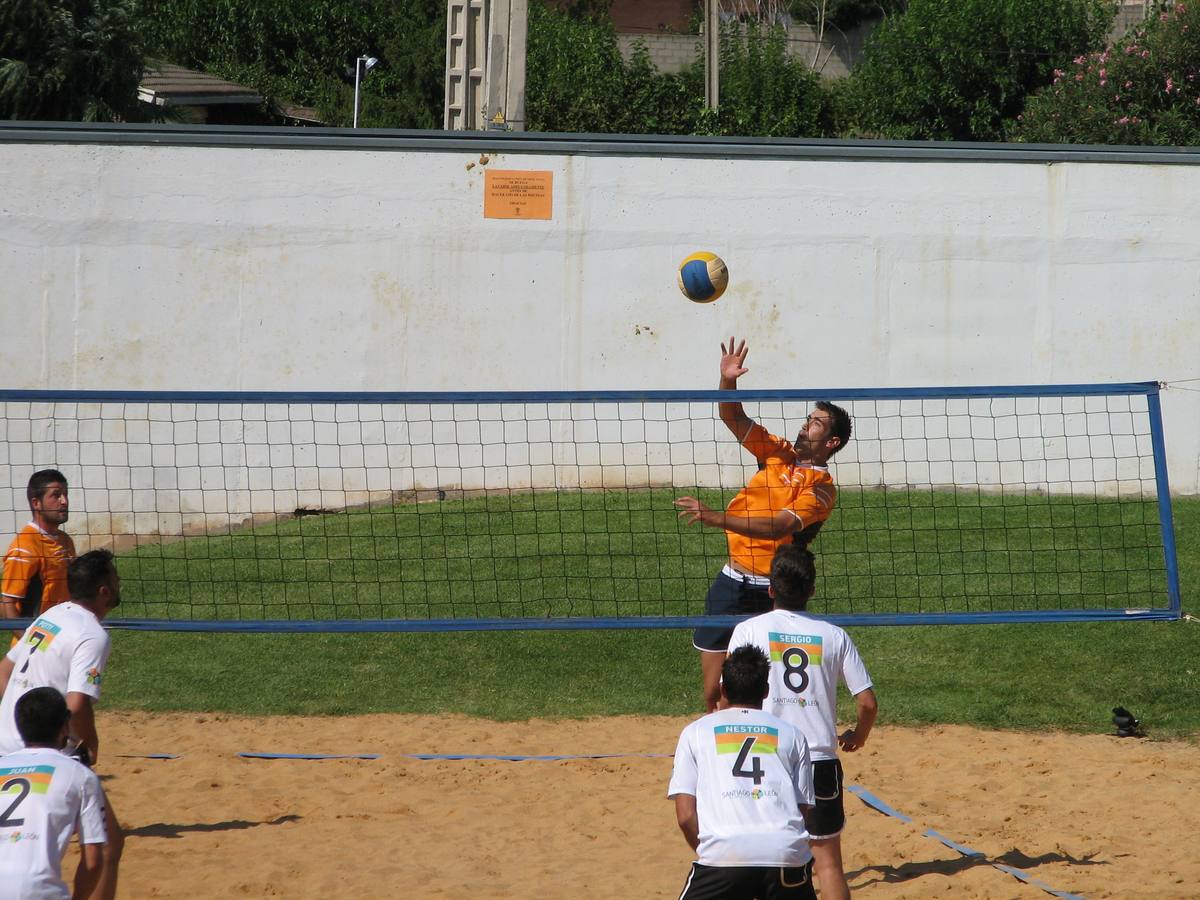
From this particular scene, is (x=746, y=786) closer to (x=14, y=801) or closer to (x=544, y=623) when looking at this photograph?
(x=14, y=801)

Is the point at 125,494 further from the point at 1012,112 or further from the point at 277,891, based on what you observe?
the point at 1012,112

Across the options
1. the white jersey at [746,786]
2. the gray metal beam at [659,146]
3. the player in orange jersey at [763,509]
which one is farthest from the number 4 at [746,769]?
the gray metal beam at [659,146]

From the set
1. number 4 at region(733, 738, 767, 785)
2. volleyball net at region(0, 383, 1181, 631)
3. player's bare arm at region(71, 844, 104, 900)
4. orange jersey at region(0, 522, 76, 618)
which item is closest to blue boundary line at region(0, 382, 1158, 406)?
orange jersey at region(0, 522, 76, 618)

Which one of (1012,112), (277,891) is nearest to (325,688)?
(277,891)

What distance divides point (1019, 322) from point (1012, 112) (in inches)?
441

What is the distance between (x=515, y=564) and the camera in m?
12.0

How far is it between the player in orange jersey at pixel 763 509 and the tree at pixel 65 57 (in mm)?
16652

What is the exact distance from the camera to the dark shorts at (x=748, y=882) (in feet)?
15.3

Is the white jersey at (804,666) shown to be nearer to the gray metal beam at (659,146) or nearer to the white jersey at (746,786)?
the white jersey at (746,786)

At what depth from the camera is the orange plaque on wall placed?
539 inches

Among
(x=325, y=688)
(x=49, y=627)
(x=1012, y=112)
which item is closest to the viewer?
(x=49, y=627)

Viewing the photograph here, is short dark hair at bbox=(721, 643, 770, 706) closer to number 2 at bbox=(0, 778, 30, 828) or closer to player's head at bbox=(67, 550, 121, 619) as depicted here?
number 2 at bbox=(0, 778, 30, 828)

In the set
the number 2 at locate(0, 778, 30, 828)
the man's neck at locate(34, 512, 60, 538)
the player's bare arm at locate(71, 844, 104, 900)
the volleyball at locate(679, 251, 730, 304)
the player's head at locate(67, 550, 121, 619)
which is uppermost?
the volleyball at locate(679, 251, 730, 304)

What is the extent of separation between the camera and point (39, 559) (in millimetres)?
7684
